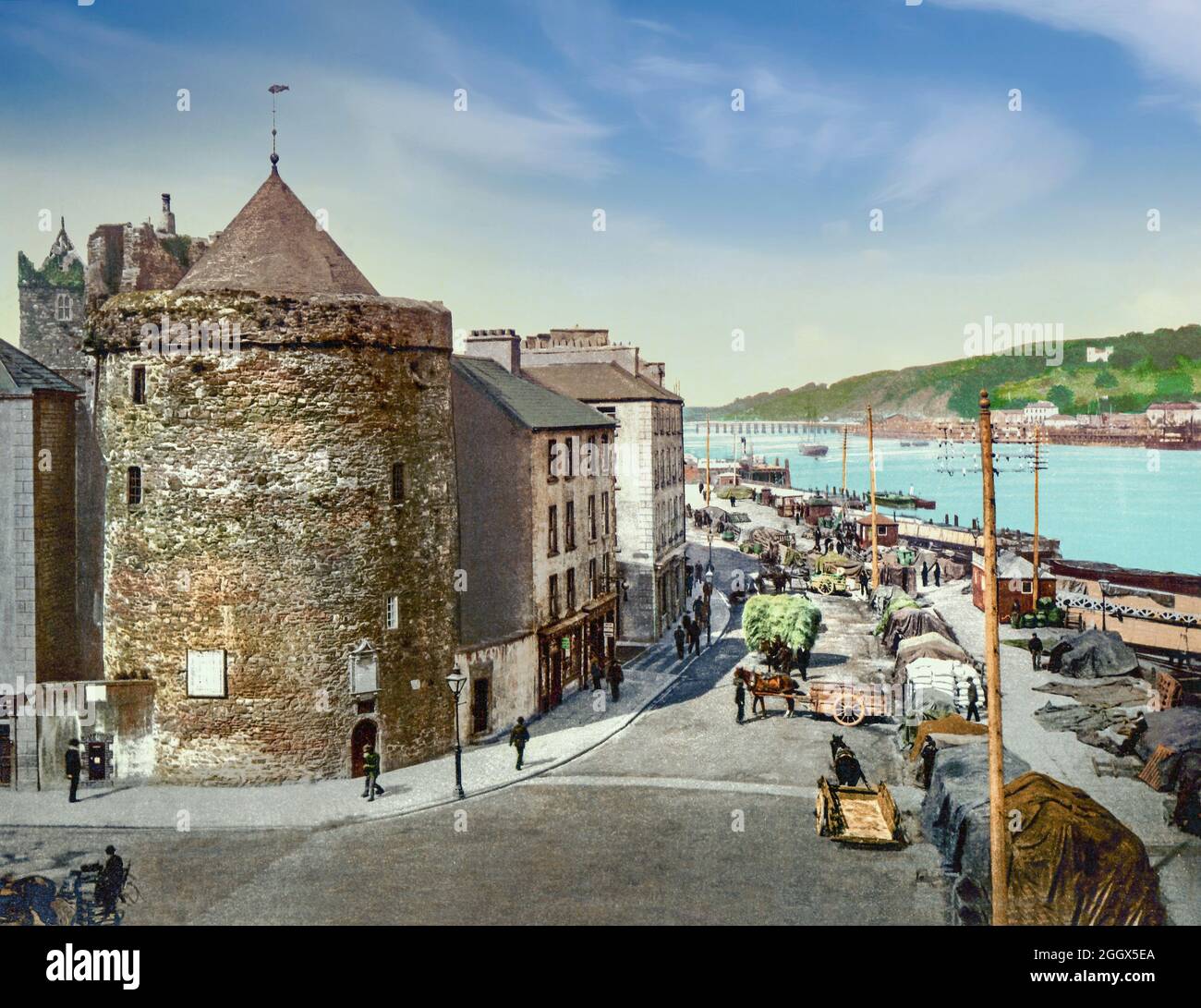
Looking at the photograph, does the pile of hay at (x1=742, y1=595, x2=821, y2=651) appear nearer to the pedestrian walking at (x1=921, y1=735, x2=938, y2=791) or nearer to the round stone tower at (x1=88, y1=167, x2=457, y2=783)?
the pedestrian walking at (x1=921, y1=735, x2=938, y2=791)

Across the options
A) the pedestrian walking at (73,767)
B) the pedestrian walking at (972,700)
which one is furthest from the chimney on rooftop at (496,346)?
the pedestrian walking at (73,767)

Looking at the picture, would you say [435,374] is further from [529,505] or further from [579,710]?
[579,710]

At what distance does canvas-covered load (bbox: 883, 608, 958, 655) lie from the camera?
35.7m

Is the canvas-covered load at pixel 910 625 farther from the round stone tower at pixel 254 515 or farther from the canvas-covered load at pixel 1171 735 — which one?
the round stone tower at pixel 254 515

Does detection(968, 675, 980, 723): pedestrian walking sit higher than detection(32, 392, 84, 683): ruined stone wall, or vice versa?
detection(32, 392, 84, 683): ruined stone wall

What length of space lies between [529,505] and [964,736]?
578 inches

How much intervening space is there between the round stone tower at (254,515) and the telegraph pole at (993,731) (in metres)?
14.7

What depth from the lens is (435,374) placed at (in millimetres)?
26219

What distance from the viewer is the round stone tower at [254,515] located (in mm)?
23578

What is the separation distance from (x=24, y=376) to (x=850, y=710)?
80.9ft

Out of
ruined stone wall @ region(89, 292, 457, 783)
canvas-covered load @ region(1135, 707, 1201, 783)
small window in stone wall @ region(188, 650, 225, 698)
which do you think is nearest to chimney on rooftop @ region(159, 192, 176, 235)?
ruined stone wall @ region(89, 292, 457, 783)

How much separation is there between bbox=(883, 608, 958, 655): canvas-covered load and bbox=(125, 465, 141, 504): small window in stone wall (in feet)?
83.9
